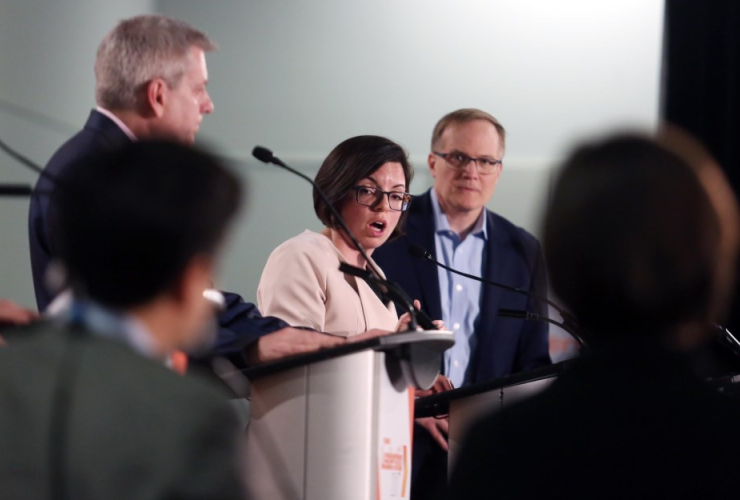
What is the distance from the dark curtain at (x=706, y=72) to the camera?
5.33 meters

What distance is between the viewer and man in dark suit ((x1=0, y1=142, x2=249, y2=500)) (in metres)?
1.08

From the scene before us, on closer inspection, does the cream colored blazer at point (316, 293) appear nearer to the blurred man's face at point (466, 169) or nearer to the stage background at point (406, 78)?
the blurred man's face at point (466, 169)

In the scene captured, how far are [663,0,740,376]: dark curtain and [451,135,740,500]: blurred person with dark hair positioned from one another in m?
4.48

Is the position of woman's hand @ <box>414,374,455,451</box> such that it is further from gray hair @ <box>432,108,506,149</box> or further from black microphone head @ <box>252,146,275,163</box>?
gray hair @ <box>432,108,506,149</box>

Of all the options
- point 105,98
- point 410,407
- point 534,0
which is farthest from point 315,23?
point 410,407

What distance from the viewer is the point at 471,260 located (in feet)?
13.6

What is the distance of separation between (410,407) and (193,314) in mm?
1165

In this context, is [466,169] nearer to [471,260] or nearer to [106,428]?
[471,260]

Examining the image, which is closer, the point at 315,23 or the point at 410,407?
the point at 410,407

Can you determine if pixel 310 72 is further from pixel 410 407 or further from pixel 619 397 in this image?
pixel 619 397

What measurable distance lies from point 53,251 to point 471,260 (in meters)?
2.17

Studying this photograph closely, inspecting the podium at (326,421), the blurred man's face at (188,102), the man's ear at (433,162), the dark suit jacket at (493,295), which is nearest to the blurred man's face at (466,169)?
the man's ear at (433,162)

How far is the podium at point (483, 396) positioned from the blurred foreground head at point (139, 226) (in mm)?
1611

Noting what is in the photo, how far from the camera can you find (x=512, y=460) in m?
1.08
